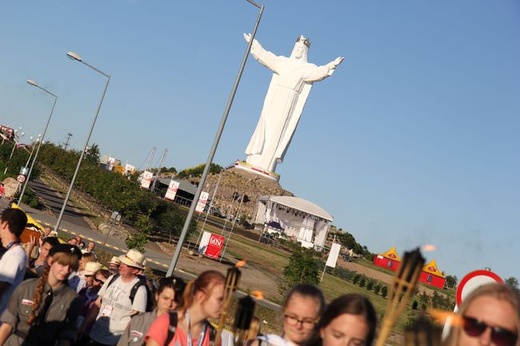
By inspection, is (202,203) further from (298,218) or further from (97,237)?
(298,218)

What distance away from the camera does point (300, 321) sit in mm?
3391

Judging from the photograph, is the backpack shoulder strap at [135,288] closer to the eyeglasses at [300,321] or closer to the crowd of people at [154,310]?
the crowd of people at [154,310]

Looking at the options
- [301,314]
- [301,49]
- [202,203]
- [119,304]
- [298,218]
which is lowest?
[119,304]

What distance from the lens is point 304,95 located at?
3391 inches

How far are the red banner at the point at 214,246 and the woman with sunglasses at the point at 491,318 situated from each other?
3830 cm

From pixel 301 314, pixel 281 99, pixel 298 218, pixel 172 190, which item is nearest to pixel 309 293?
pixel 301 314

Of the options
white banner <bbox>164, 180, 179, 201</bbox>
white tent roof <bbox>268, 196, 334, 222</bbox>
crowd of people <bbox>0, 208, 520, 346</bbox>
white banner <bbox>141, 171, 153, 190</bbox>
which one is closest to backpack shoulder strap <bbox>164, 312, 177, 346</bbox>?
crowd of people <bbox>0, 208, 520, 346</bbox>

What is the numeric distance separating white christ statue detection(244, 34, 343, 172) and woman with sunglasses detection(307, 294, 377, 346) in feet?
268

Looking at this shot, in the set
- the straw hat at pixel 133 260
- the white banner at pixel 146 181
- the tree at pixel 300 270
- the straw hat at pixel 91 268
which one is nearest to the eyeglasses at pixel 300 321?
the straw hat at pixel 133 260

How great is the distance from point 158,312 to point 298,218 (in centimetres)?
7550

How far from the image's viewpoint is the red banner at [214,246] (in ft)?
132

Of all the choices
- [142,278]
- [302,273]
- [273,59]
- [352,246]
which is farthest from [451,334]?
[273,59]

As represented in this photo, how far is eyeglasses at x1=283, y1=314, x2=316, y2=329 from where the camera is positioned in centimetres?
337

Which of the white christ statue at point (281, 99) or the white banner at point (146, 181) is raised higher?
the white christ statue at point (281, 99)
